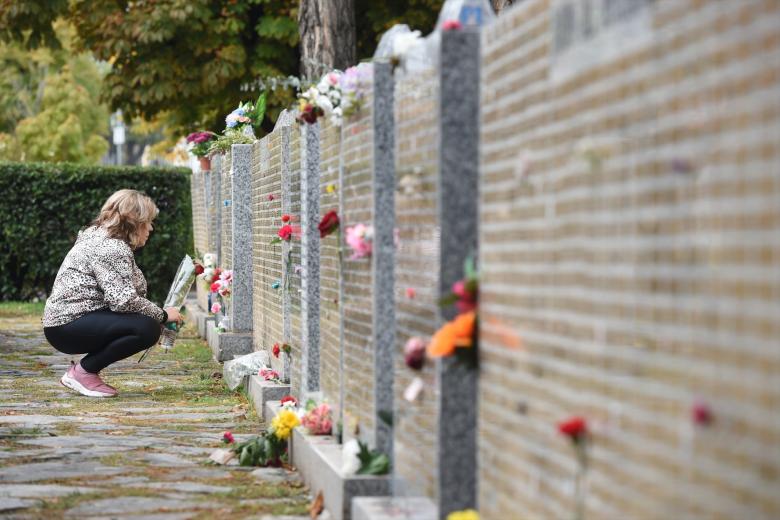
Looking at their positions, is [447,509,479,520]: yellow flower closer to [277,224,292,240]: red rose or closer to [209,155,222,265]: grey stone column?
[277,224,292,240]: red rose

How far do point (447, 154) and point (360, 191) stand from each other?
4.73 ft

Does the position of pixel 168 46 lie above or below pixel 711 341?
above

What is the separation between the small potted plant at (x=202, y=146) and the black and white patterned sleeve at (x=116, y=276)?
6406 mm

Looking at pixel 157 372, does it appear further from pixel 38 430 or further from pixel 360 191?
pixel 360 191

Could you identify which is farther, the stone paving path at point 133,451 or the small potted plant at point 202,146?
the small potted plant at point 202,146

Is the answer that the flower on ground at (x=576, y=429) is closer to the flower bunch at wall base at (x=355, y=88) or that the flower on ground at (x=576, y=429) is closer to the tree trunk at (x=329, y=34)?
the flower bunch at wall base at (x=355, y=88)

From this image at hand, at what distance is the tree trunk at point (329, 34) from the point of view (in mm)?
16141

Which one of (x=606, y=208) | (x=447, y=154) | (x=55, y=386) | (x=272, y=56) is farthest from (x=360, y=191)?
(x=272, y=56)

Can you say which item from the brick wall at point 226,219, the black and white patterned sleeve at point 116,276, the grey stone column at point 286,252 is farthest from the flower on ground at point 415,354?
the brick wall at point 226,219

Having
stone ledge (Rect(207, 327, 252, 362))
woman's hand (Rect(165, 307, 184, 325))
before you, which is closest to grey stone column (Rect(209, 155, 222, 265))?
stone ledge (Rect(207, 327, 252, 362))

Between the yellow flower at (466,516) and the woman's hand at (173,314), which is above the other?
the woman's hand at (173,314)

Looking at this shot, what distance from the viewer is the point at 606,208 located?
10.6ft

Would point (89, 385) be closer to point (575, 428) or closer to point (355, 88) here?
point (355, 88)

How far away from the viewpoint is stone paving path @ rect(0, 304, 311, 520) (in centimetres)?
602
